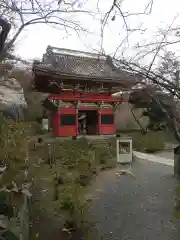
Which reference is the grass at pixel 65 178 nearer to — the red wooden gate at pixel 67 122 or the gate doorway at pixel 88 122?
the red wooden gate at pixel 67 122

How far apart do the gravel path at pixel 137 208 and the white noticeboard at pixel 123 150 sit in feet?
6.11

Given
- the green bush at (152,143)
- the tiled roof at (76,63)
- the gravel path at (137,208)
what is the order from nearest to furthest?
the gravel path at (137,208) → the green bush at (152,143) → the tiled roof at (76,63)

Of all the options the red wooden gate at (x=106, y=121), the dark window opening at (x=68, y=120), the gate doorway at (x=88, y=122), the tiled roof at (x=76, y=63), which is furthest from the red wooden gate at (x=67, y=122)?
the tiled roof at (x=76, y=63)

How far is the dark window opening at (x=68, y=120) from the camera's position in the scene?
13734 millimetres

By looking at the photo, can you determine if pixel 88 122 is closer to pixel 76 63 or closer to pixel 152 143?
pixel 76 63

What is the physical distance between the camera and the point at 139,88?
4.56 feet

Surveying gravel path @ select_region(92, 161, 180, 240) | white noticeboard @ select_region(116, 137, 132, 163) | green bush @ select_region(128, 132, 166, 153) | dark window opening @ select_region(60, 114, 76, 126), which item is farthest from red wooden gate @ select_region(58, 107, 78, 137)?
gravel path @ select_region(92, 161, 180, 240)

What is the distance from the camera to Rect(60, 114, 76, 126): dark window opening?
13.7 m

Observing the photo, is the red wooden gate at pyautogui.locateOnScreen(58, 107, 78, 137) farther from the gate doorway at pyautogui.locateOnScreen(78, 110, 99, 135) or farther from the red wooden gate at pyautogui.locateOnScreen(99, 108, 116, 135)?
the red wooden gate at pyautogui.locateOnScreen(99, 108, 116, 135)

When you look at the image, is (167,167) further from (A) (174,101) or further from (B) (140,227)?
(A) (174,101)

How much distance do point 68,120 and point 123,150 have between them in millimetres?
4779

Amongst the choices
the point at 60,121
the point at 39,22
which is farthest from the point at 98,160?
the point at 39,22

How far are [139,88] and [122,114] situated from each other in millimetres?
26153

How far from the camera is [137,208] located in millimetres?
5320
